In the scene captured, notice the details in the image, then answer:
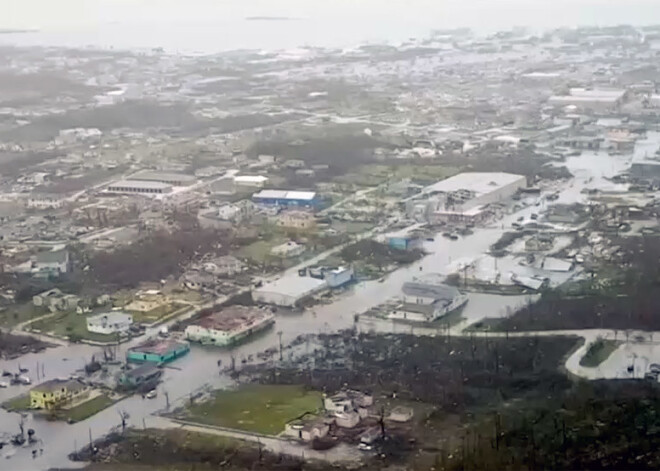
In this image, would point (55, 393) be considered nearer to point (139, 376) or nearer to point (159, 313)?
point (139, 376)

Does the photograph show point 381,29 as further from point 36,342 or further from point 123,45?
point 36,342

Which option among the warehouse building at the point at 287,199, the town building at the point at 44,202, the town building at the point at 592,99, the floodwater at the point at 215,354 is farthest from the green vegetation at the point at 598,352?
the town building at the point at 592,99

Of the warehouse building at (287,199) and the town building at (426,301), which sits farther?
the warehouse building at (287,199)

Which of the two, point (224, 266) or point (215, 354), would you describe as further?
point (224, 266)

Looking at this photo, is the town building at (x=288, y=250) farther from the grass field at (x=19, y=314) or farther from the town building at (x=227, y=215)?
the grass field at (x=19, y=314)

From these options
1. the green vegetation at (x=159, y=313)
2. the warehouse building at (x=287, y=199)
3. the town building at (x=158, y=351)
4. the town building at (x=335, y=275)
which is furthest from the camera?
the warehouse building at (x=287, y=199)

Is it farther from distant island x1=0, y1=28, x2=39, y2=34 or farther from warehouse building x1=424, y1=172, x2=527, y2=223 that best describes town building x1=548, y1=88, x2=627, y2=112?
distant island x1=0, y1=28, x2=39, y2=34

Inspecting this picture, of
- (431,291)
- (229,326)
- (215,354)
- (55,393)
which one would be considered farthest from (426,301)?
(55,393)
